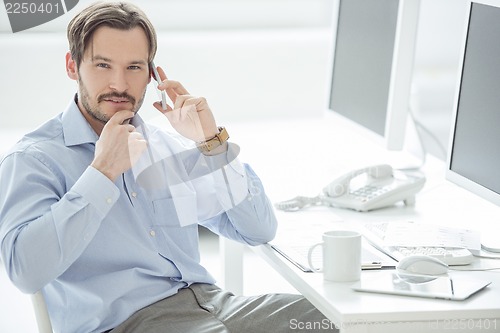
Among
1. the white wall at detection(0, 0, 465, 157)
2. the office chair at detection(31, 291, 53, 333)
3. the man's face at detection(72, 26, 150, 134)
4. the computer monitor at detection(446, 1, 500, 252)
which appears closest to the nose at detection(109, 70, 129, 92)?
the man's face at detection(72, 26, 150, 134)

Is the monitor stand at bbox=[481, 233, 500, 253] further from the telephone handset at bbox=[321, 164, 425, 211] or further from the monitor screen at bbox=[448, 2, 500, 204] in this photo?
the telephone handset at bbox=[321, 164, 425, 211]

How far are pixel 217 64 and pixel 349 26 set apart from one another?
1347 mm

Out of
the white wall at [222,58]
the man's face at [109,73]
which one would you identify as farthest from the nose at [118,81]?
the white wall at [222,58]

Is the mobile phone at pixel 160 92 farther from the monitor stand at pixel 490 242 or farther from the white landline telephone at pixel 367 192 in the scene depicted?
the monitor stand at pixel 490 242

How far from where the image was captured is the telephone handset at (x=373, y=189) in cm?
219

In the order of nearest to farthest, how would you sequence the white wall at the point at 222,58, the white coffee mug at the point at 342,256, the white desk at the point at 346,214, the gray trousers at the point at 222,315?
1. the white desk at the point at 346,214
2. the white coffee mug at the point at 342,256
3. the gray trousers at the point at 222,315
4. the white wall at the point at 222,58

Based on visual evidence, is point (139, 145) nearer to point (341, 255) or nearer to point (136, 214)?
point (136, 214)

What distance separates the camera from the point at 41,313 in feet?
5.51

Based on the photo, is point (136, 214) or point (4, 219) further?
point (136, 214)

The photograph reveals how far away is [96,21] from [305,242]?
2.17ft

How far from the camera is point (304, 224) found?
2.06 meters

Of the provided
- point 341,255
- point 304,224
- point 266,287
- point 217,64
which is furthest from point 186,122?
point 217,64

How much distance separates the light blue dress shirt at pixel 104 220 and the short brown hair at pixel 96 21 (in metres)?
0.15

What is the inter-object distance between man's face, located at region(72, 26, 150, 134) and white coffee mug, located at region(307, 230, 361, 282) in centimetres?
54
